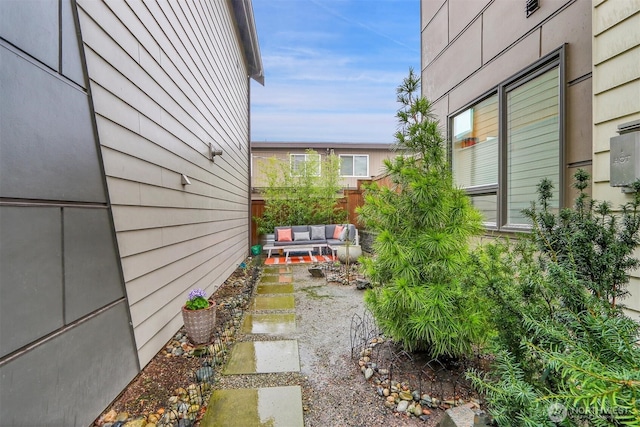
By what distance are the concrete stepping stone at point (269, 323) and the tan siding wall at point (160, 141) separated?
776 mm

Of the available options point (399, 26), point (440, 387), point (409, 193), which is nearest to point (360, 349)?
point (440, 387)

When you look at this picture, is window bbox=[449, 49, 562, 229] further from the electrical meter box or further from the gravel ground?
the gravel ground

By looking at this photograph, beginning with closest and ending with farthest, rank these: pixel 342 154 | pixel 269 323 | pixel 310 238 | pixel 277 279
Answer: pixel 269 323 < pixel 277 279 < pixel 310 238 < pixel 342 154

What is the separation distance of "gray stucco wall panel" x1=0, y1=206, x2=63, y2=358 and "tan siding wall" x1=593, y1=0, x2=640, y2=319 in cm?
307

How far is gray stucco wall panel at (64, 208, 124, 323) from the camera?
1.69 metres

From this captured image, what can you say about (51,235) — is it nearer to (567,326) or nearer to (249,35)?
(567,326)

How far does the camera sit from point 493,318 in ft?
4.42

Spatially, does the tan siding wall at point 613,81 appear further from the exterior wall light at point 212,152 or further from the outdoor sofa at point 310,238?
the outdoor sofa at point 310,238

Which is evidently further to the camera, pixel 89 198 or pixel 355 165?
pixel 355 165

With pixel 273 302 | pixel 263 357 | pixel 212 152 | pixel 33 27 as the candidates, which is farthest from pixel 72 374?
pixel 212 152

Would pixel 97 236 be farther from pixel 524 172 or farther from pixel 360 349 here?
pixel 524 172

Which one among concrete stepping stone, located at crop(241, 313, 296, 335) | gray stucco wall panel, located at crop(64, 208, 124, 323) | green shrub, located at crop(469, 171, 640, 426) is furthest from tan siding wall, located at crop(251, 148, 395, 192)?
green shrub, located at crop(469, 171, 640, 426)

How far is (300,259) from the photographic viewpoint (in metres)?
8.38

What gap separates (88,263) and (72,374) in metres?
0.62
